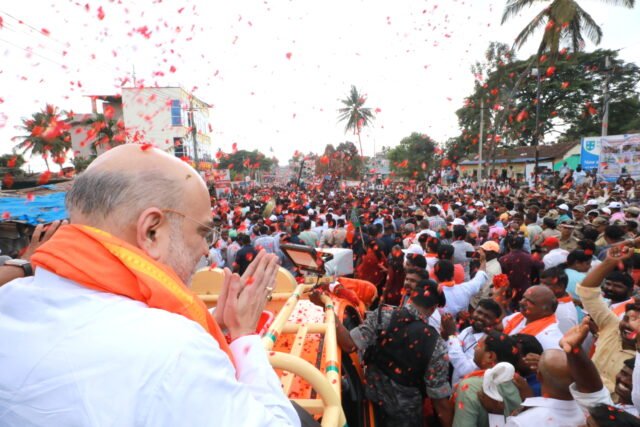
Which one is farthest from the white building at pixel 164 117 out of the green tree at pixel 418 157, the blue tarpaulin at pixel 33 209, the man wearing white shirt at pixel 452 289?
the man wearing white shirt at pixel 452 289

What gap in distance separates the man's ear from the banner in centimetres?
2452

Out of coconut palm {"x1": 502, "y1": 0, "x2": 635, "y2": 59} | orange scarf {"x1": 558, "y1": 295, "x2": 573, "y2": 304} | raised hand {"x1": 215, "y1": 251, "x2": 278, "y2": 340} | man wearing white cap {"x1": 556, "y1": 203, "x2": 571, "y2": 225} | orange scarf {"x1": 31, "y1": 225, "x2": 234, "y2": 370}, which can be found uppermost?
coconut palm {"x1": 502, "y1": 0, "x2": 635, "y2": 59}

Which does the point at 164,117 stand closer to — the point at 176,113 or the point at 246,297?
the point at 176,113

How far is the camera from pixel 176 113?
37.0 meters

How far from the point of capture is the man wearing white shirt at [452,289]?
16.4 ft

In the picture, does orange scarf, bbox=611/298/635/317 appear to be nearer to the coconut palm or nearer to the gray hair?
the gray hair

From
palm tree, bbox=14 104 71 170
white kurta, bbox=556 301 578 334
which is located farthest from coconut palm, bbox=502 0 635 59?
palm tree, bbox=14 104 71 170

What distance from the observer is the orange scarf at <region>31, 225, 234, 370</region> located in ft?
3.34

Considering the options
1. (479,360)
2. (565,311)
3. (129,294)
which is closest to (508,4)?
(565,311)

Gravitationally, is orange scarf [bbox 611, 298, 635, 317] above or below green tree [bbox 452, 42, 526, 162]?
below

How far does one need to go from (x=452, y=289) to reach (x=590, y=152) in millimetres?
21057

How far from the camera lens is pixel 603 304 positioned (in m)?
3.44

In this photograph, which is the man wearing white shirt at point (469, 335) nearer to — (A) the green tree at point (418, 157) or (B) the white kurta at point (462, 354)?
(B) the white kurta at point (462, 354)

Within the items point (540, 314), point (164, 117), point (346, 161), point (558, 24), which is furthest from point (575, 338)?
point (346, 161)
